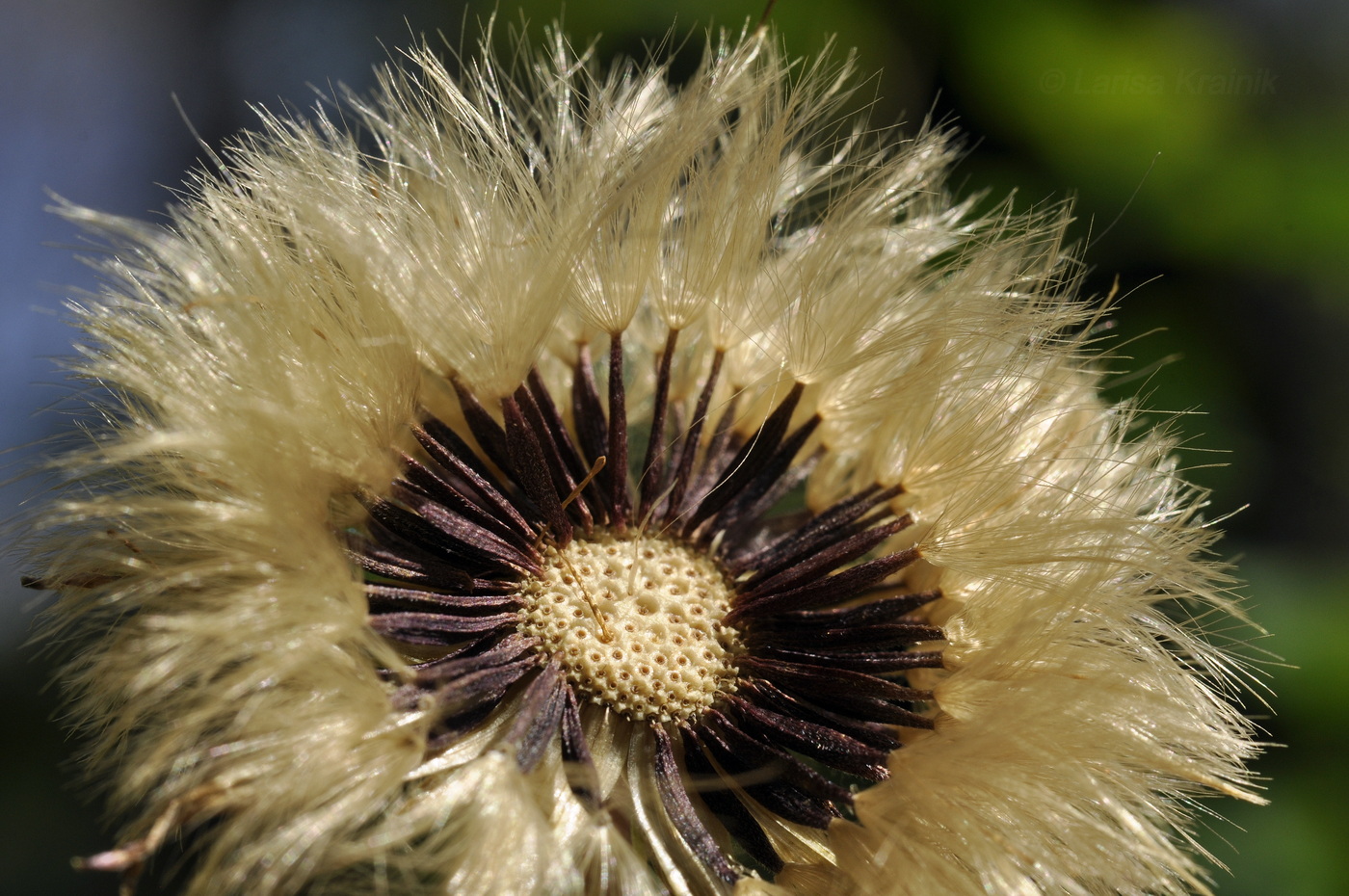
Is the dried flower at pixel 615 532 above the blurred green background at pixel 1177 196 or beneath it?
beneath

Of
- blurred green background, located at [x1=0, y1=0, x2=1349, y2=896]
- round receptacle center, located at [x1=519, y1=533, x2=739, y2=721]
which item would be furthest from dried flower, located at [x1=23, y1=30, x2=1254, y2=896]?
blurred green background, located at [x1=0, y1=0, x2=1349, y2=896]

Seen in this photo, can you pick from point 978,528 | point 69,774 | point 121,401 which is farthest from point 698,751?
point 69,774

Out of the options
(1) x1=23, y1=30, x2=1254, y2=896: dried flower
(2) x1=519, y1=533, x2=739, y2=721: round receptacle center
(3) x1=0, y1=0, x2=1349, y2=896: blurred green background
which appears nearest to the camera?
(1) x1=23, y1=30, x2=1254, y2=896: dried flower

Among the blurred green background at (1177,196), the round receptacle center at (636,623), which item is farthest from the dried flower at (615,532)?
the blurred green background at (1177,196)

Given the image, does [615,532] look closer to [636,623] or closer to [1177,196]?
[636,623]

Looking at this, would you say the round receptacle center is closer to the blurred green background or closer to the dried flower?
the dried flower

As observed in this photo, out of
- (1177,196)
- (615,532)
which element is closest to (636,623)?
(615,532)

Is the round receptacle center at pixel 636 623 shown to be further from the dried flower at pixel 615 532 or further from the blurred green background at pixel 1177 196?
the blurred green background at pixel 1177 196
